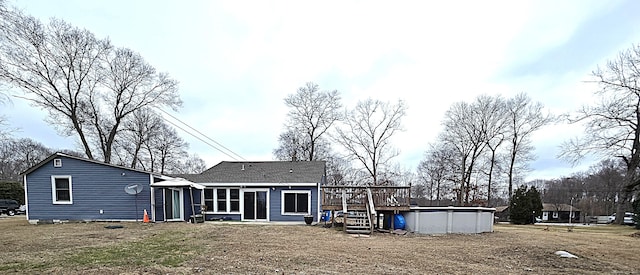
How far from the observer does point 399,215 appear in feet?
46.2

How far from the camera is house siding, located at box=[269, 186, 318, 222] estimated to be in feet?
57.2

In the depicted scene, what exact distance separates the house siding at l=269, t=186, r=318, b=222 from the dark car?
79.0 feet

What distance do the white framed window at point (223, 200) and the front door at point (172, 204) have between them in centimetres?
144

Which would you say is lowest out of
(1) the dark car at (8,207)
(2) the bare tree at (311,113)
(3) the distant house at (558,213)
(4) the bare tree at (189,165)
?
(3) the distant house at (558,213)

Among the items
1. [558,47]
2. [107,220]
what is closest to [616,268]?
[558,47]

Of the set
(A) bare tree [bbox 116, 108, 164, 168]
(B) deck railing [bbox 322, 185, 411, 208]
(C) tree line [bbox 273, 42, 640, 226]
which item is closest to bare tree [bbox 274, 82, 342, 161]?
(C) tree line [bbox 273, 42, 640, 226]

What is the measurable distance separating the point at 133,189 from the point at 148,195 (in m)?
0.73

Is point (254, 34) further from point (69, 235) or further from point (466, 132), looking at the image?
point (466, 132)

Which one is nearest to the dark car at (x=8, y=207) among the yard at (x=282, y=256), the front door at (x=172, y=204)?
the front door at (x=172, y=204)

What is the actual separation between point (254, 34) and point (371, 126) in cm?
2019

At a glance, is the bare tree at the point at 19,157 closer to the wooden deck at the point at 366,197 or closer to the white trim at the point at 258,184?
the white trim at the point at 258,184

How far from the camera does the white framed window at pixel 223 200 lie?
58.4 feet

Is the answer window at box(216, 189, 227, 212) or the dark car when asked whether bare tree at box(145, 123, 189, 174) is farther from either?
window at box(216, 189, 227, 212)

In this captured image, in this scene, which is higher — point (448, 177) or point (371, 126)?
point (371, 126)
